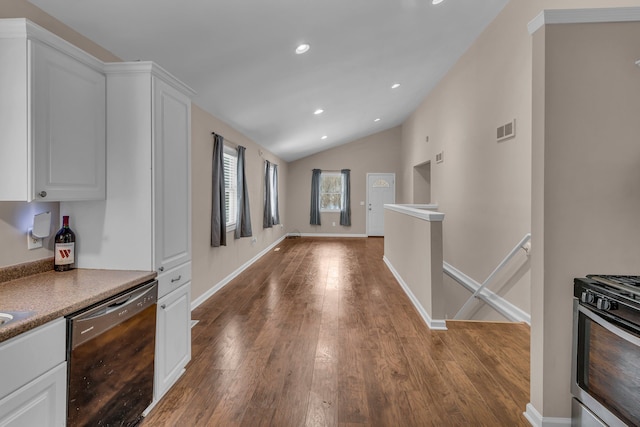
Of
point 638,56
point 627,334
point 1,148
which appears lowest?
point 627,334

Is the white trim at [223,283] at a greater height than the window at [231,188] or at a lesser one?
lesser

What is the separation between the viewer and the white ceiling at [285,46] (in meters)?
2.15

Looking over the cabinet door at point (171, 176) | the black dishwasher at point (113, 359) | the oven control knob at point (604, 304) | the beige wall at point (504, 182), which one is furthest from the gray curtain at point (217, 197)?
the oven control knob at point (604, 304)

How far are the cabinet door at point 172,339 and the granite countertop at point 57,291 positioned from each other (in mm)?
309

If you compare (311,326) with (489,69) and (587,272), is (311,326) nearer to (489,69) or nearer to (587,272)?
(587,272)

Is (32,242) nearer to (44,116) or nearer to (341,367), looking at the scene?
(44,116)

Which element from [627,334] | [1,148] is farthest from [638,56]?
[1,148]

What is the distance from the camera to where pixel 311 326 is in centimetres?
319

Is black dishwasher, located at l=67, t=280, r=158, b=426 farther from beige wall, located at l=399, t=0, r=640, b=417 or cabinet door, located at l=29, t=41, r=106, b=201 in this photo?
beige wall, located at l=399, t=0, r=640, b=417

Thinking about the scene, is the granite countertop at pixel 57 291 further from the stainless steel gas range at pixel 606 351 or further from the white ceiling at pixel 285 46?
the stainless steel gas range at pixel 606 351

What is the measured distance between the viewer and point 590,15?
167 centimetres

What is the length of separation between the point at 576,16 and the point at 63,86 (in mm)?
2541

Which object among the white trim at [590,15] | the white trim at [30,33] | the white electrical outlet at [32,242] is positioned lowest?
the white electrical outlet at [32,242]

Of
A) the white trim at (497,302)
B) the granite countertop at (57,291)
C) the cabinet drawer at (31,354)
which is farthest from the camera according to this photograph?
the white trim at (497,302)
